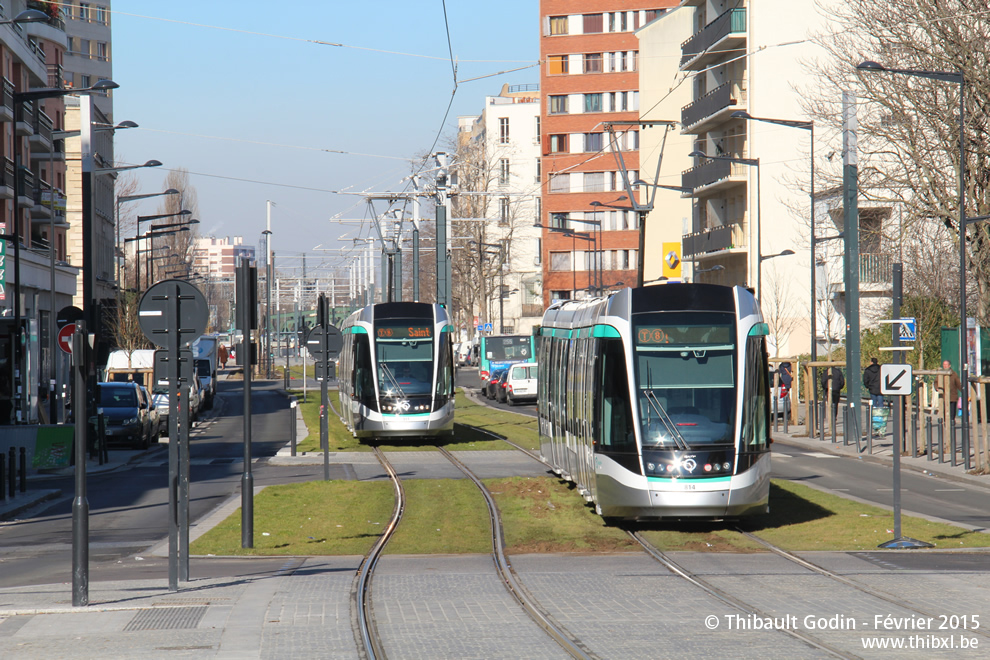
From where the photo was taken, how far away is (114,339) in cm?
6550

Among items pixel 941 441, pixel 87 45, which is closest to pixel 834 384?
pixel 941 441

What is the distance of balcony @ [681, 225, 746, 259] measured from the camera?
60188 mm

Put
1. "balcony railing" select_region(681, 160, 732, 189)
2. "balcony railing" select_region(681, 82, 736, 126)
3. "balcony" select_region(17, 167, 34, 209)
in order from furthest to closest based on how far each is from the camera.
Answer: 1. "balcony railing" select_region(681, 160, 732, 189)
2. "balcony railing" select_region(681, 82, 736, 126)
3. "balcony" select_region(17, 167, 34, 209)

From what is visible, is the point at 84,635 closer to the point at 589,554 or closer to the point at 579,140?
the point at 589,554

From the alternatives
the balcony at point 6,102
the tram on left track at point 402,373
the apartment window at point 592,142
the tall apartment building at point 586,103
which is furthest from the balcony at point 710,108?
the tram on left track at point 402,373

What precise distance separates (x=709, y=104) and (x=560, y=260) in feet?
116

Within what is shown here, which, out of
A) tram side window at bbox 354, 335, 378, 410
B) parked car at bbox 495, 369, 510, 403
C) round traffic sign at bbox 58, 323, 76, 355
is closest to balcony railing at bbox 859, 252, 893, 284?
parked car at bbox 495, 369, 510, 403

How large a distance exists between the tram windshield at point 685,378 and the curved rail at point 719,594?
1.38 metres

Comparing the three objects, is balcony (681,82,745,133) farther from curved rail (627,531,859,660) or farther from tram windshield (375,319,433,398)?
curved rail (627,531,859,660)

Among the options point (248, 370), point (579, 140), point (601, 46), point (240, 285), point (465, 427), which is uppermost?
point (601, 46)

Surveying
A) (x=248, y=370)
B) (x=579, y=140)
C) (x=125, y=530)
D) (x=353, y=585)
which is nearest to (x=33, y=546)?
(x=125, y=530)

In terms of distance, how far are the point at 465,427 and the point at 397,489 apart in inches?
676

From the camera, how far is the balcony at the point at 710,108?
5878cm

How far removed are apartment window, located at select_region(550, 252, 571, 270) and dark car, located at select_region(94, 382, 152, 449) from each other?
199ft
